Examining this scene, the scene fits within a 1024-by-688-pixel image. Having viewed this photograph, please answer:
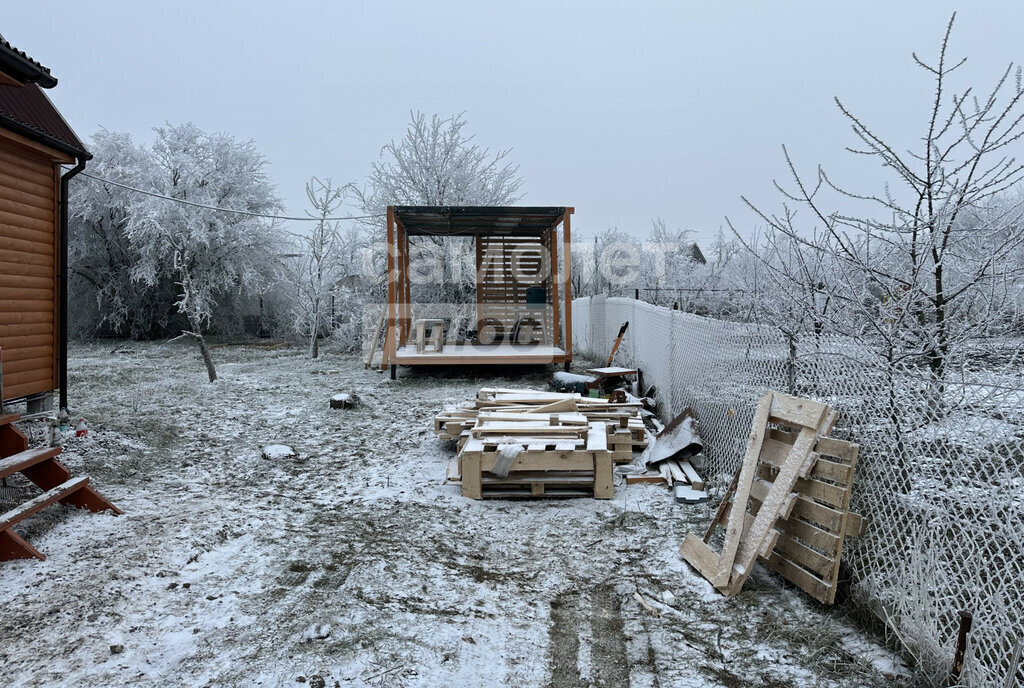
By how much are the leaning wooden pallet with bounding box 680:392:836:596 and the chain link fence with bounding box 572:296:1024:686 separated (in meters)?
0.20

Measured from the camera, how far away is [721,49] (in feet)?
267

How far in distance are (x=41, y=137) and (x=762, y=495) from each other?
25.3ft

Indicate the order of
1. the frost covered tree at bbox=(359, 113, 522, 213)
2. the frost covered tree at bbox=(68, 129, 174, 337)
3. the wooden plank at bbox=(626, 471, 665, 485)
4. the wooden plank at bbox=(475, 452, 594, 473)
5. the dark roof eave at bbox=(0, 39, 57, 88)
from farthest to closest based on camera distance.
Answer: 1. the frost covered tree at bbox=(359, 113, 522, 213)
2. the frost covered tree at bbox=(68, 129, 174, 337)
3. the wooden plank at bbox=(626, 471, 665, 485)
4. the wooden plank at bbox=(475, 452, 594, 473)
5. the dark roof eave at bbox=(0, 39, 57, 88)

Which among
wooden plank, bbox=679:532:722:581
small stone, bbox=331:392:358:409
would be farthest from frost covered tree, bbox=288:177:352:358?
wooden plank, bbox=679:532:722:581

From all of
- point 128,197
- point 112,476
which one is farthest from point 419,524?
point 128,197

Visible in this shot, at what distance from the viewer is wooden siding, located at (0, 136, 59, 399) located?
6.07 metres

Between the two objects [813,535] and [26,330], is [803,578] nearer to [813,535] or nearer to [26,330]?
[813,535]

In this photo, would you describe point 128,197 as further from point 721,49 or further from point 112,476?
point 721,49

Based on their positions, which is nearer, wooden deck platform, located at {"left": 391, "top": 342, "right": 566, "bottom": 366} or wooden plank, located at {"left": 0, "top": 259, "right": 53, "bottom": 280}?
wooden plank, located at {"left": 0, "top": 259, "right": 53, "bottom": 280}

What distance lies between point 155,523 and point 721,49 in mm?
93447

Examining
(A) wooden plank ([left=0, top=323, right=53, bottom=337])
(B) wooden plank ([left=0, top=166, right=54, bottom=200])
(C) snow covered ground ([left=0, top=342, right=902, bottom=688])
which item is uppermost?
(B) wooden plank ([left=0, top=166, right=54, bottom=200])

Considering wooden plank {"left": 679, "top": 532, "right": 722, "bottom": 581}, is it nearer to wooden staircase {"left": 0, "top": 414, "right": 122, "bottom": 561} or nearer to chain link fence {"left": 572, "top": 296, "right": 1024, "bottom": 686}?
chain link fence {"left": 572, "top": 296, "right": 1024, "bottom": 686}

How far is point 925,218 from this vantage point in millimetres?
3781

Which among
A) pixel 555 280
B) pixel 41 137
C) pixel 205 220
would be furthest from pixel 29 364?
pixel 205 220
